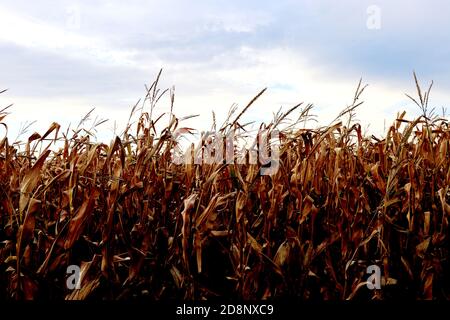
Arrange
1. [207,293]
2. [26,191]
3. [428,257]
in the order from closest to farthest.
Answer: [26,191], [207,293], [428,257]

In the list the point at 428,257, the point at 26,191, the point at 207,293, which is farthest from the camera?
the point at 428,257

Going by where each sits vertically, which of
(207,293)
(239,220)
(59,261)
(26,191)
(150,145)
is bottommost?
(207,293)

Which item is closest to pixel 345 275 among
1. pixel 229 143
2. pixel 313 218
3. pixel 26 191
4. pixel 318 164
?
pixel 313 218

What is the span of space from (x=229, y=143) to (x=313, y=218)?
0.60m

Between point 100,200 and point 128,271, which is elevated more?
point 100,200

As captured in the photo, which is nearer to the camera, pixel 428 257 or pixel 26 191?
pixel 26 191

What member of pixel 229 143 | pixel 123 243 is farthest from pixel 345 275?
pixel 123 243

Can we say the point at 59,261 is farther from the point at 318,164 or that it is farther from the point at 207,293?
the point at 318,164

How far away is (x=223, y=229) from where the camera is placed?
271 centimetres

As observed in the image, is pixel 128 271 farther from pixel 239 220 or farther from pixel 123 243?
pixel 239 220

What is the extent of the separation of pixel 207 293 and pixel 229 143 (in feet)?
2.58

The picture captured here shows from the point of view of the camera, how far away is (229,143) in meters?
2.90

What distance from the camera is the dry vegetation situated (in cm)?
251

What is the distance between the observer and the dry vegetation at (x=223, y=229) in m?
2.51
